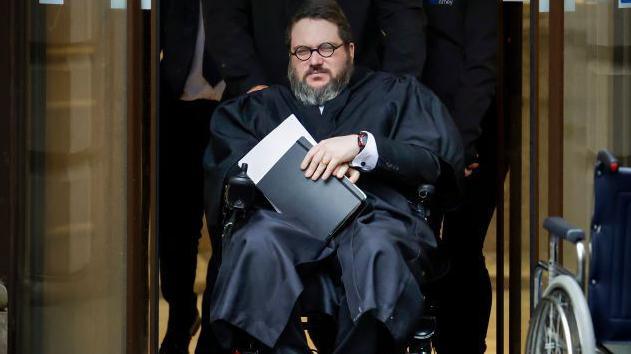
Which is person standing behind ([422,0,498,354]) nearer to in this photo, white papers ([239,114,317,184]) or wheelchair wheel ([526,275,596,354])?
white papers ([239,114,317,184])

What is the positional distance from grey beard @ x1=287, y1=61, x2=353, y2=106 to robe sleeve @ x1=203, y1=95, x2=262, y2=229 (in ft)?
0.57

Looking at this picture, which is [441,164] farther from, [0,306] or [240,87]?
[0,306]

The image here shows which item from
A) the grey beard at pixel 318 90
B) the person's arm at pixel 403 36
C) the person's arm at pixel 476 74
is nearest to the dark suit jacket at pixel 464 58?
the person's arm at pixel 476 74

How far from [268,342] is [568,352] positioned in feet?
3.62

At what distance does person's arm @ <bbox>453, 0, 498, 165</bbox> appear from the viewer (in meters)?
6.33

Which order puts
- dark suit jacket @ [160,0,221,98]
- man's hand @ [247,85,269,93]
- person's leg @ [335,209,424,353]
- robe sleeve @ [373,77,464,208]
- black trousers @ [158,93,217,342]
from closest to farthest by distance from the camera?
person's leg @ [335,209,424,353] < robe sleeve @ [373,77,464,208] < man's hand @ [247,85,269,93] < dark suit jacket @ [160,0,221,98] < black trousers @ [158,93,217,342]

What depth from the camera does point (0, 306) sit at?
18.3 feet

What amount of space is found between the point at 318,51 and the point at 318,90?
16 cm

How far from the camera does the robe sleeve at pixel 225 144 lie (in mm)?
5562

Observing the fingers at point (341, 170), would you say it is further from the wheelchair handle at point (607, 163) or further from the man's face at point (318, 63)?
the wheelchair handle at point (607, 163)

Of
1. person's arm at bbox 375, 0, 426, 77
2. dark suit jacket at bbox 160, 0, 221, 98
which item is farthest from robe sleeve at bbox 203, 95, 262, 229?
person's arm at bbox 375, 0, 426, 77

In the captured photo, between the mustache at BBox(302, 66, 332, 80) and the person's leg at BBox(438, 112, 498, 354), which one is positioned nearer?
the mustache at BBox(302, 66, 332, 80)

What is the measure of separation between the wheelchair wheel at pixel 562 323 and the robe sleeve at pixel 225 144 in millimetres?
1383

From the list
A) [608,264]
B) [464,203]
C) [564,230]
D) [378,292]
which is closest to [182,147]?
[464,203]
